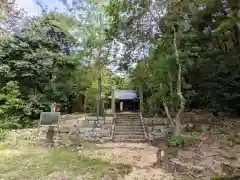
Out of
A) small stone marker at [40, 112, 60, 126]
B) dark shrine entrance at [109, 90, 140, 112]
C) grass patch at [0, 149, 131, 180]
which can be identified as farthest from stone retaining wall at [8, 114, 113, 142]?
dark shrine entrance at [109, 90, 140, 112]

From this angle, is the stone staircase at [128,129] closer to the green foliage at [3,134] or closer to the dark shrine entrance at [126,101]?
the green foliage at [3,134]

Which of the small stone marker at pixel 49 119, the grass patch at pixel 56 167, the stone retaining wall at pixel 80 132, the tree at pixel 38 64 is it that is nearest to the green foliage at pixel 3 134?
the stone retaining wall at pixel 80 132

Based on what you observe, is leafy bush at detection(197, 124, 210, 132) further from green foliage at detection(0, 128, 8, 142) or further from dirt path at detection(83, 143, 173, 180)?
green foliage at detection(0, 128, 8, 142)

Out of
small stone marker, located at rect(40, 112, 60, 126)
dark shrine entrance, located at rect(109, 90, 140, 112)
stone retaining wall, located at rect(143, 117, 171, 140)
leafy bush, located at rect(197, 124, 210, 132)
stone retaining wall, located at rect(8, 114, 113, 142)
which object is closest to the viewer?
leafy bush, located at rect(197, 124, 210, 132)

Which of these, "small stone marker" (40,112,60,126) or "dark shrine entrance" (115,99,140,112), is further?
"dark shrine entrance" (115,99,140,112)

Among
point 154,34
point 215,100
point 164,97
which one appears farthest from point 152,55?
point 215,100

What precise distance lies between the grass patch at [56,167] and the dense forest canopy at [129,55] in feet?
12.1

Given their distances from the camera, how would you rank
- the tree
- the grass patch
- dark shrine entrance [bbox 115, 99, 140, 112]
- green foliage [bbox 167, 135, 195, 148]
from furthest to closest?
dark shrine entrance [bbox 115, 99, 140, 112] < the tree < green foliage [bbox 167, 135, 195, 148] < the grass patch

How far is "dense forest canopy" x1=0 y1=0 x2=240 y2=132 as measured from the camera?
832 centimetres

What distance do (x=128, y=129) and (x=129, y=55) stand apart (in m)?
3.42

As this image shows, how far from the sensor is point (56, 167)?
216 inches

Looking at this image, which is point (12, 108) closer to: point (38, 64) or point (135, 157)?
point (38, 64)

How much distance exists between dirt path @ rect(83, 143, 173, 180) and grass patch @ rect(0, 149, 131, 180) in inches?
12.2

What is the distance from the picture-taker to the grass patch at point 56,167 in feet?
16.3
